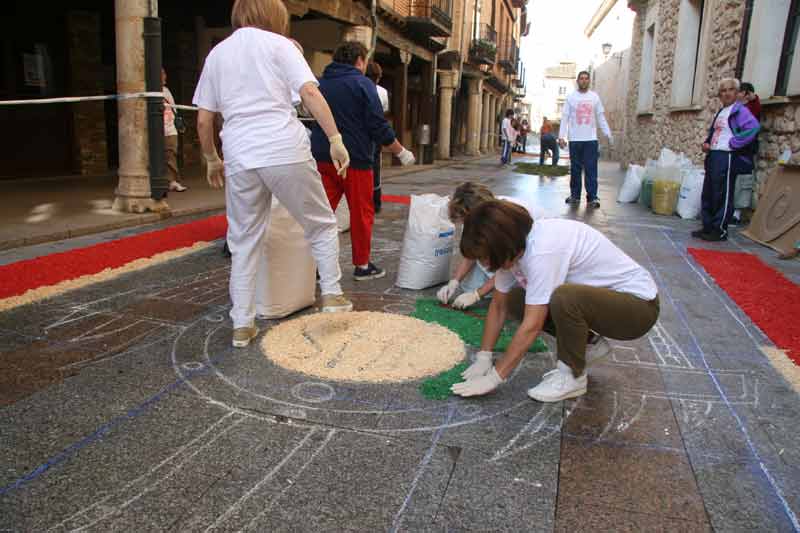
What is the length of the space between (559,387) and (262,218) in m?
1.57

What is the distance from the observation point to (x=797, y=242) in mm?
5266

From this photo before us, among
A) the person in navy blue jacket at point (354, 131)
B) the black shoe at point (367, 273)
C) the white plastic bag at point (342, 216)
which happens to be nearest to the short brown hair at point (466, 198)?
the person in navy blue jacket at point (354, 131)

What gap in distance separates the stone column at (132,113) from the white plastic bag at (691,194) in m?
6.20

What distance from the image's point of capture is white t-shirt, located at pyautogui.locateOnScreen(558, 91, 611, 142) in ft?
26.5

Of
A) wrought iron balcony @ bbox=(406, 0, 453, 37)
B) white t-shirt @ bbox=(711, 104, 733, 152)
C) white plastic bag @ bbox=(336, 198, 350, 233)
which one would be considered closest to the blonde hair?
white plastic bag @ bbox=(336, 198, 350, 233)

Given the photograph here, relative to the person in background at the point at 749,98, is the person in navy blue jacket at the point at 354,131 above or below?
below

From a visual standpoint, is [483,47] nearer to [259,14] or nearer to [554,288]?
[259,14]

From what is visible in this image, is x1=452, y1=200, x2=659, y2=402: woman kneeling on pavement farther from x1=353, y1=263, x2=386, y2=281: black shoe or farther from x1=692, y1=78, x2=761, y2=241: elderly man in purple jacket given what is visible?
x1=692, y1=78, x2=761, y2=241: elderly man in purple jacket

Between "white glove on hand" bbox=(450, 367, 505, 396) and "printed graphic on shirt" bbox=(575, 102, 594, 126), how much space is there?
662 cm

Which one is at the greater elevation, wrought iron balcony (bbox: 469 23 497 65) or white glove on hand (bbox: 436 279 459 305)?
wrought iron balcony (bbox: 469 23 497 65)

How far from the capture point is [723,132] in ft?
20.2

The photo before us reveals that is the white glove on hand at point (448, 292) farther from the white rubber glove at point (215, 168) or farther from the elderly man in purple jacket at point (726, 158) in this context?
the elderly man in purple jacket at point (726, 158)

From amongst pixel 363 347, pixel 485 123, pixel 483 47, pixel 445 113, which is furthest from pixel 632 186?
pixel 485 123

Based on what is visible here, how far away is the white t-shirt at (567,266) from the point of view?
2133 mm
